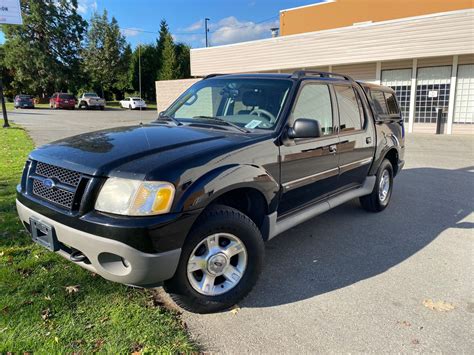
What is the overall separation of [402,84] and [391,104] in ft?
41.0

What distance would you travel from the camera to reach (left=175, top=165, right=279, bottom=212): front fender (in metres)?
2.65

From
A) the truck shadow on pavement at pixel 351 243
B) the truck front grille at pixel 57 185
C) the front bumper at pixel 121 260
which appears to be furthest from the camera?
the truck shadow on pavement at pixel 351 243

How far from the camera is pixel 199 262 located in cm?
286

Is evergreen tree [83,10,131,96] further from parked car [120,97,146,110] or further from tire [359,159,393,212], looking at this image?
tire [359,159,393,212]

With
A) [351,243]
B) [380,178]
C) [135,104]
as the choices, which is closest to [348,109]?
[380,178]

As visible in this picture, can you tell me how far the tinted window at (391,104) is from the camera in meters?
6.04

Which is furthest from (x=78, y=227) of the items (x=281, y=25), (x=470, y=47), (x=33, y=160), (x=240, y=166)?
(x=281, y=25)

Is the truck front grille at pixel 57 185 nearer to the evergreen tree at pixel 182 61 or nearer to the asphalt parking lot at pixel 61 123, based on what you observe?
the asphalt parking lot at pixel 61 123

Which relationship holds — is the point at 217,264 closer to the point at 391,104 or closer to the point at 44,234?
the point at 44,234

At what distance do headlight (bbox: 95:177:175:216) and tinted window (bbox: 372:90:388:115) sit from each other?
154 inches

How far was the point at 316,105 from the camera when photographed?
4.10 meters

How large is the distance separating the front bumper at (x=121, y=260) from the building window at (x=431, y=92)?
16.7m

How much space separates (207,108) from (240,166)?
136 cm

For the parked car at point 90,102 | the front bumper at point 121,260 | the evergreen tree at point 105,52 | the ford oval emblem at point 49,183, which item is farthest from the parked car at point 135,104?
the front bumper at point 121,260
